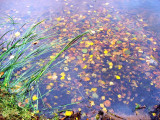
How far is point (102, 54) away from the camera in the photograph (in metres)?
2.66

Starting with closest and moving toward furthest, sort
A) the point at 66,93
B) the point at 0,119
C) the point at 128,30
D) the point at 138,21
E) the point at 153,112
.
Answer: the point at 0,119 < the point at 153,112 < the point at 66,93 < the point at 128,30 < the point at 138,21

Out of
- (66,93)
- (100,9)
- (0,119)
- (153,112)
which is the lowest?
(153,112)

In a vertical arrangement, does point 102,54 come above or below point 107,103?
above

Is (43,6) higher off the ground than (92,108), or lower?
higher

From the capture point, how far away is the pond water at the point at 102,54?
2.06 m

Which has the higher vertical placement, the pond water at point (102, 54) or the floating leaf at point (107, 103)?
the pond water at point (102, 54)

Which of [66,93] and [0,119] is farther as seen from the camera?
[66,93]

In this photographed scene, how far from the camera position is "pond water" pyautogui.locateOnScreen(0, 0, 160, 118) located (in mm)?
2061

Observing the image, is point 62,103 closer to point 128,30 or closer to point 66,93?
point 66,93

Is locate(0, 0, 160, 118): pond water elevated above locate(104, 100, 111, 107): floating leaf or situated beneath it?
elevated above

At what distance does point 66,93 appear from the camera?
212 centimetres

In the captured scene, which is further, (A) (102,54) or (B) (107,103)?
(A) (102,54)

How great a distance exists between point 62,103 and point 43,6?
2874 millimetres

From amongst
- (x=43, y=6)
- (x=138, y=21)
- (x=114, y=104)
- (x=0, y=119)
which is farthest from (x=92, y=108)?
(x=43, y=6)
